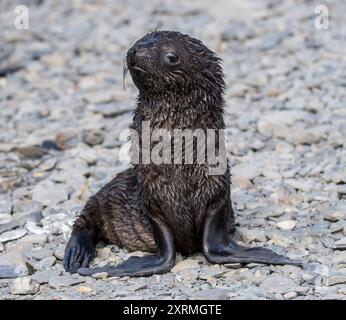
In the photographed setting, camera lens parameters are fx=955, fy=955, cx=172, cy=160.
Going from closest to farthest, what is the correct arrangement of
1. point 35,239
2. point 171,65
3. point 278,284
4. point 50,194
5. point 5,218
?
point 278,284 → point 171,65 → point 35,239 → point 5,218 → point 50,194

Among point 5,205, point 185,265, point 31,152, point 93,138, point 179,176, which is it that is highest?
point 93,138

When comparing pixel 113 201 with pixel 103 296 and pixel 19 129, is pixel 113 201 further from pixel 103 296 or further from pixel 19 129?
pixel 19 129

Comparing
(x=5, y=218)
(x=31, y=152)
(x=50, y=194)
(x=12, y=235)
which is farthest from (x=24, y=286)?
(x=31, y=152)

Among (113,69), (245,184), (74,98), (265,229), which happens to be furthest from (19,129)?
(265,229)

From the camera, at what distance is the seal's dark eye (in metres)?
5.46

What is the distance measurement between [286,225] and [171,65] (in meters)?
1.43

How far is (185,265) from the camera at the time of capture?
5613 mm

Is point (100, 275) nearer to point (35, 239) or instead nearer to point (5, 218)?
point (35, 239)

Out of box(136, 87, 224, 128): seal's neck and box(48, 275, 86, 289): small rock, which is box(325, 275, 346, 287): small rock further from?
box(48, 275, 86, 289): small rock

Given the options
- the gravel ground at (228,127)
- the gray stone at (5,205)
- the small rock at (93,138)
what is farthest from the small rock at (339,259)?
the small rock at (93,138)

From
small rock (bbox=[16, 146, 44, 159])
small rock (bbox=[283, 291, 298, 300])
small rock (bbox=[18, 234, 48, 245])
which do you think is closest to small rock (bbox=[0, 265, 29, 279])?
small rock (bbox=[18, 234, 48, 245])

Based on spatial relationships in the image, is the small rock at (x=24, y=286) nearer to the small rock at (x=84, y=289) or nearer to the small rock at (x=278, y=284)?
the small rock at (x=84, y=289)

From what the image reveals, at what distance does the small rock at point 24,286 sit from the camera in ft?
17.7

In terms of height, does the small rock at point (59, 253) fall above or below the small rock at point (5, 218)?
below
